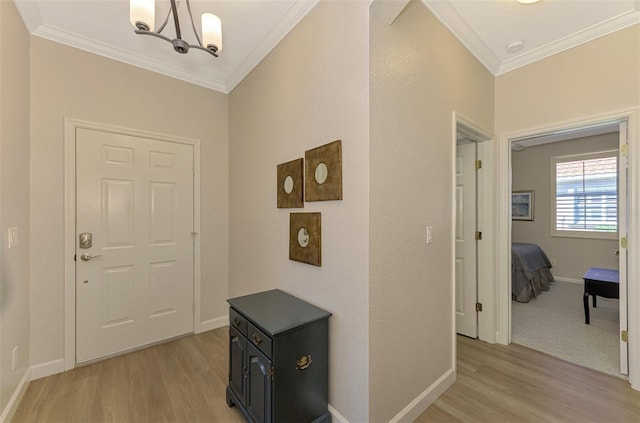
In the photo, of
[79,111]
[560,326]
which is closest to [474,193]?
[560,326]

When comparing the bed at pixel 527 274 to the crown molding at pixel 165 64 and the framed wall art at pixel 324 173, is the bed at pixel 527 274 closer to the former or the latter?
the framed wall art at pixel 324 173

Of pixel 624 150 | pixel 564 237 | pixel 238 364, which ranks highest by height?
pixel 624 150

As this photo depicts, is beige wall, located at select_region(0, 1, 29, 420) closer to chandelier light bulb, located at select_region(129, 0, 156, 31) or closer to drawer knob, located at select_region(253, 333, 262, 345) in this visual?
chandelier light bulb, located at select_region(129, 0, 156, 31)

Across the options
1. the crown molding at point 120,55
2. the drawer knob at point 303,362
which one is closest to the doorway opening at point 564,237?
the drawer knob at point 303,362

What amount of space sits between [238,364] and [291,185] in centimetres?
128

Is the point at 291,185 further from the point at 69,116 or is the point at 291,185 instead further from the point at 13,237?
the point at 69,116

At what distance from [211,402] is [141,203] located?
1881 mm

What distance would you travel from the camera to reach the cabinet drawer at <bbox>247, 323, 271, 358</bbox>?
1478 millimetres

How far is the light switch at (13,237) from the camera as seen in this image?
1770 mm

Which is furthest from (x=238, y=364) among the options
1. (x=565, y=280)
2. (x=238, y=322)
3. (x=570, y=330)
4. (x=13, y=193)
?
(x=565, y=280)

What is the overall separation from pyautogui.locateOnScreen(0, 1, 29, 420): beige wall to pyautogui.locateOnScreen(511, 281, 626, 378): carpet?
13.6 feet

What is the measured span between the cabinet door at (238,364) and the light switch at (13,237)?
1.53 meters

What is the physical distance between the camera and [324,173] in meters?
1.77

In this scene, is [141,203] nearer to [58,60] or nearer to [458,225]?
[58,60]
